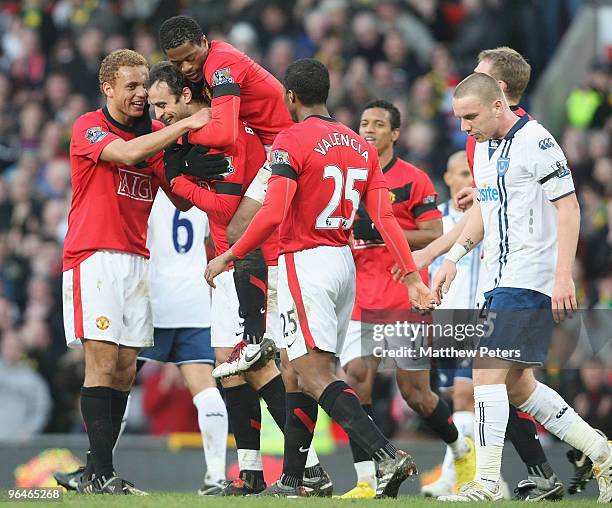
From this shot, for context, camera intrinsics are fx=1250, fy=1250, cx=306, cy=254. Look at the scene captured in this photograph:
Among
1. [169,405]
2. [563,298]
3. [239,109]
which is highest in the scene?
[239,109]

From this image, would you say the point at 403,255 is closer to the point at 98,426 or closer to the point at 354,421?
the point at 354,421

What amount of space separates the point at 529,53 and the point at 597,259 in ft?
14.2

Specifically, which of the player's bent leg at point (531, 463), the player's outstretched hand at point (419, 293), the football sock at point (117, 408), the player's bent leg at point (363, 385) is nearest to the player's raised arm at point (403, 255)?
the player's outstretched hand at point (419, 293)

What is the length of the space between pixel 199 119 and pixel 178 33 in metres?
0.51

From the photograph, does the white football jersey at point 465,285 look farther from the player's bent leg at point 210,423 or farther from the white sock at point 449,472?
the player's bent leg at point 210,423

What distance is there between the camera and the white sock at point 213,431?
8266 millimetres

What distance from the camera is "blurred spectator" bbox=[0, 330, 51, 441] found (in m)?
12.8

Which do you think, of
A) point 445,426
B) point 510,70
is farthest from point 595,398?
point 510,70

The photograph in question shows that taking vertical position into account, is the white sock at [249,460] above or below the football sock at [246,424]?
below

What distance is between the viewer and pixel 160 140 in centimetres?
713

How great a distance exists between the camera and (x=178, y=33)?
7.12m

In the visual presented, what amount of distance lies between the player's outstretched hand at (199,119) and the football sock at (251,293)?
0.81 metres

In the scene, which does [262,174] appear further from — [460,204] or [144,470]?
[144,470]

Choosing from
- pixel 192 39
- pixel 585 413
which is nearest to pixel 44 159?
pixel 585 413
